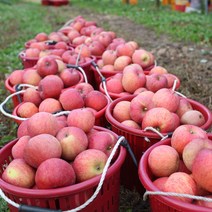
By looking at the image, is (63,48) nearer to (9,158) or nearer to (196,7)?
(9,158)

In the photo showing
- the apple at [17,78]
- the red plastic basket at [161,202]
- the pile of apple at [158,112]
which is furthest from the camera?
the apple at [17,78]

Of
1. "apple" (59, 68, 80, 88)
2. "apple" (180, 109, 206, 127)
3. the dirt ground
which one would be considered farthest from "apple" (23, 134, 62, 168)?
"apple" (59, 68, 80, 88)

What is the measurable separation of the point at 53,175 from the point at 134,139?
29.9 inches

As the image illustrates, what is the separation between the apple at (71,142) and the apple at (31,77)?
136cm

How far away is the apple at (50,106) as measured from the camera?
2.43m

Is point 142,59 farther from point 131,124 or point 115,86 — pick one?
point 131,124

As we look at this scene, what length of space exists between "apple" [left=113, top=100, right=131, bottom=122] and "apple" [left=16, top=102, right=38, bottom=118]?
0.71 meters

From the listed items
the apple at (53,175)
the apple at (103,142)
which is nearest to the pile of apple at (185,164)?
the apple at (103,142)

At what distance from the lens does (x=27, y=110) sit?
2.52m

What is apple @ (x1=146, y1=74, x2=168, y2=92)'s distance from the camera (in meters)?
2.59

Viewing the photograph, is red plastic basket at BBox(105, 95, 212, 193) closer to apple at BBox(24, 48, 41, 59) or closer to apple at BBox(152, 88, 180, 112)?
apple at BBox(152, 88, 180, 112)

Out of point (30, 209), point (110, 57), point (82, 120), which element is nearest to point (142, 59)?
point (110, 57)

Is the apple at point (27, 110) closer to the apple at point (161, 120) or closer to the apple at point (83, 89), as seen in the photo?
the apple at point (83, 89)

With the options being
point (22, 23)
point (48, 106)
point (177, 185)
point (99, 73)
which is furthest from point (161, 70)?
point (22, 23)
